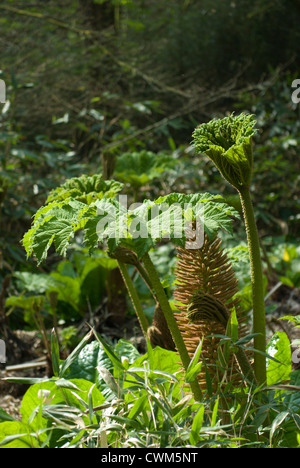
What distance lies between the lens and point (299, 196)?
13.8 feet

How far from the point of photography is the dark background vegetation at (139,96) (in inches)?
136

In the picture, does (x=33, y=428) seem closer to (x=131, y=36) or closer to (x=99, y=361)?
(x=99, y=361)

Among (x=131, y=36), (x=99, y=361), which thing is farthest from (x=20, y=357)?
(x=131, y=36)

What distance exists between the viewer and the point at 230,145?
3.40 feet

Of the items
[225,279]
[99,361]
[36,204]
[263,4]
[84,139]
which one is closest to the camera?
[225,279]

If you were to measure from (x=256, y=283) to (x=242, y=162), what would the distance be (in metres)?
0.24

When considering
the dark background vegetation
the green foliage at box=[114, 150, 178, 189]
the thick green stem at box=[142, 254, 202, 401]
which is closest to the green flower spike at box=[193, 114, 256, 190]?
the thick green stem at box=[142, 254, 202, 401]

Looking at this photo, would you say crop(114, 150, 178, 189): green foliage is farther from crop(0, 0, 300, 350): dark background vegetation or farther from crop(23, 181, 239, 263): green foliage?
crop(23, 181, 239, 263): green foliage

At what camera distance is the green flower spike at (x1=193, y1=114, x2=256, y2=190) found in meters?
0.97

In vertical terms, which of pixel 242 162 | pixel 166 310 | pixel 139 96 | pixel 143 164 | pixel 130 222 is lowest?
pixel 166 310

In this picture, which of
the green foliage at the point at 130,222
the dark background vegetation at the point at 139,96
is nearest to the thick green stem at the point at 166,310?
the green foliage at the point at 130,222

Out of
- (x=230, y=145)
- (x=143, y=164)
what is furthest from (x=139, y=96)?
(x=230, y=145)

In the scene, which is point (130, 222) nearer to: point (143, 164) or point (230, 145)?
point (230, 145)
